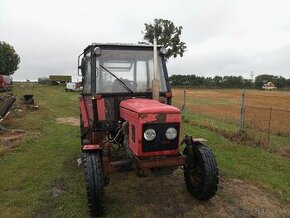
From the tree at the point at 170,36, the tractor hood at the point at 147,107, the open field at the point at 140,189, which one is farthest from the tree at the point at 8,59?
the tractor hood at the point at 147,107

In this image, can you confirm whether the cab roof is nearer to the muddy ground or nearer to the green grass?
the muddy ground

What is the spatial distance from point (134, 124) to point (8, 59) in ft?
249

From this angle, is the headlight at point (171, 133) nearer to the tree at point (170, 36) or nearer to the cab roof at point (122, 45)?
the cab roof at point (122, 45)

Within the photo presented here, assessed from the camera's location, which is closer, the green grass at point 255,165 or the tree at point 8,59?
the green grass at point 255,165

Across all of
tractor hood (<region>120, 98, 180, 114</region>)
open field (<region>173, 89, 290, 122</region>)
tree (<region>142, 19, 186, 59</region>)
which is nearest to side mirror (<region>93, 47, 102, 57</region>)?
tractor hood (<region>120, 98, 180, 114</region>)

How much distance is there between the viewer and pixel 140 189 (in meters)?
6.18

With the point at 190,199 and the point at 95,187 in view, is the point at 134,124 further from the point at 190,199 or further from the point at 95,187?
the point at 190,199

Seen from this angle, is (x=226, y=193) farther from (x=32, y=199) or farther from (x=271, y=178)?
(x=32, y=199)

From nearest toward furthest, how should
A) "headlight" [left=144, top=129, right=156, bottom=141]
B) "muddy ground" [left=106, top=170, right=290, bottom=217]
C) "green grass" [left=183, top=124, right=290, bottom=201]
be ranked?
1. "headlight" [left=144, top=129, right=156, bottom=141]
2. "muddy ground" [left=106, top=170, right=290, bottom=217]
3. "green grass" [left=183, top=124, right=290, bottom=201]

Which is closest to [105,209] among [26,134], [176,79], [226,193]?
[226,193]

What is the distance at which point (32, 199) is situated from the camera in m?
5.74

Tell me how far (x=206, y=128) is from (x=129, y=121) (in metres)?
7.62

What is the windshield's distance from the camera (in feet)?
19.7

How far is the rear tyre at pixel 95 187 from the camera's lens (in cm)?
490
